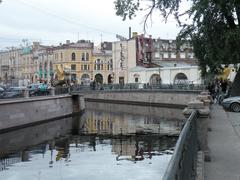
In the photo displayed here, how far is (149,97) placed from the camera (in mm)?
64438

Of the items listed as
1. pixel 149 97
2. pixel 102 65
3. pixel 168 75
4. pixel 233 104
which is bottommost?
pixel 149 97

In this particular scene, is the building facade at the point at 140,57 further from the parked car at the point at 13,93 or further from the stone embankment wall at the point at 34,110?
the parked car at the point at 13,93

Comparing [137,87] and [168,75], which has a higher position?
[168,75]

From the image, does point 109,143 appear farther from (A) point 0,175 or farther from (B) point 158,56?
(B) point 158,56

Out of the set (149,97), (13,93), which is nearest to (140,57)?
(149,97)

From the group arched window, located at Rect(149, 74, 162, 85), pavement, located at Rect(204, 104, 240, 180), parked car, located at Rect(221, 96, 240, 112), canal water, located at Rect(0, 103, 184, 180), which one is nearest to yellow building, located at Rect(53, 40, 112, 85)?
arched window, located at Rect(149, 74, 162, 85)

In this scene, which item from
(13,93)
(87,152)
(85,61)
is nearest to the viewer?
(87,152)

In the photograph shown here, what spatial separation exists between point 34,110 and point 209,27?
1696 cm

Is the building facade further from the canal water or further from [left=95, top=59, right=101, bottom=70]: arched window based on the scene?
the canal water

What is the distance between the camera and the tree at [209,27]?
2808cm

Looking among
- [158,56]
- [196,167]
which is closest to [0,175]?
[196,167]

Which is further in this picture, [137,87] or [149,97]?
[137,87]

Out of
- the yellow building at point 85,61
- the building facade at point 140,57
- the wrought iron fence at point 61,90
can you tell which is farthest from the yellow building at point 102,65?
the wrought iron fence at point 61,90

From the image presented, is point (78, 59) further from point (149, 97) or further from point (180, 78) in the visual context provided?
point (149, 97)
